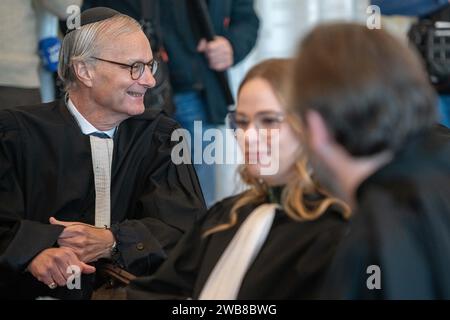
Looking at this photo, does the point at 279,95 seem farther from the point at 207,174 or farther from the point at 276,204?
the point at 207,174

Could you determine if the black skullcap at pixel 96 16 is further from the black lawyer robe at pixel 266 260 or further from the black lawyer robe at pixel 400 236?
the black lawyer robe at pixel 400 236

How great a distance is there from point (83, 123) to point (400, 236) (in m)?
1.70

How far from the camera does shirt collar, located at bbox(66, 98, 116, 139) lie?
2951 millimetres

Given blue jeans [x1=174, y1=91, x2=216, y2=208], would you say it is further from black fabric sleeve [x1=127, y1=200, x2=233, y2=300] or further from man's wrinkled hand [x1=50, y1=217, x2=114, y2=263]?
black fabric sleeve [x1=127, y1=200, x2=233, y2=300]

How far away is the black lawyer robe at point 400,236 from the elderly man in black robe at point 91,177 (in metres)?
1.27

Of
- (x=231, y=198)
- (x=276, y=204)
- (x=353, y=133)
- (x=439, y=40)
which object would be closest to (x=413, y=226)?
(x=353, y=133)

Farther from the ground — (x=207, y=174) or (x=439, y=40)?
(x=439, y=40)

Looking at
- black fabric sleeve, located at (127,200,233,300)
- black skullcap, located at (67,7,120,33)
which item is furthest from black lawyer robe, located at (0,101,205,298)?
black fabric sleeve, located at (127,200,233,300)

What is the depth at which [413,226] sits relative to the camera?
1.51 meters

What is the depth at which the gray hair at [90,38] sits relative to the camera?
2984 mm

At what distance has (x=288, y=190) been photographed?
190 cm

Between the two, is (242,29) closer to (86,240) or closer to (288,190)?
(86,240)

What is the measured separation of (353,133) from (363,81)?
9 centimetres

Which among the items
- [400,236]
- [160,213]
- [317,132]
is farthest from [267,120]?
[160,213]
